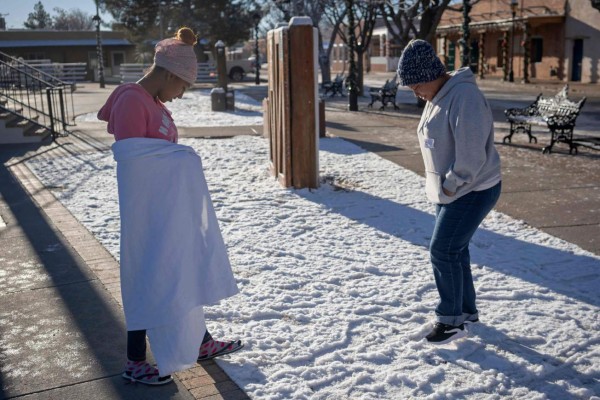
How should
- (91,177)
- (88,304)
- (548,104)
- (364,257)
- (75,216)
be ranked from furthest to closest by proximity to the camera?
(548,104)
(91,177)
(75,216)
(364,257)
(88,304)

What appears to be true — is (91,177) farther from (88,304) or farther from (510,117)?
(510,117)

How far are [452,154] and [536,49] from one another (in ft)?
131

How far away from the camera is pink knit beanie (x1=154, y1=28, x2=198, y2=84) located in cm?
336

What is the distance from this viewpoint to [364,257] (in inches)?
231

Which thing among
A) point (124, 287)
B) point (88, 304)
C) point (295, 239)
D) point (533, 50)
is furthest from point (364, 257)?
point (533, 50)

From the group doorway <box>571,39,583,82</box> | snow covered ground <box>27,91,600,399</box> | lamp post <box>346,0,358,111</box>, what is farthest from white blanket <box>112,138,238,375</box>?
doorway <box>571,39,583,82</box>

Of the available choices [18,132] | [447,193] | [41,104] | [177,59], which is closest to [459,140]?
[447,193]

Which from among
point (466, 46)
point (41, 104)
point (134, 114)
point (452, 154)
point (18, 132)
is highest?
point (466, 46)

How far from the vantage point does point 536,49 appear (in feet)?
132

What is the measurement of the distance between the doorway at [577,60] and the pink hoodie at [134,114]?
37.4 m

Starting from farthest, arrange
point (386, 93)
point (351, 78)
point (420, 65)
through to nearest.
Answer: point (386, 93) < point (351, 78) < point (420, 65)

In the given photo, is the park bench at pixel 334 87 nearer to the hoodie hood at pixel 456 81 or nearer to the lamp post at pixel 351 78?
the lamp post at pixel 351 78

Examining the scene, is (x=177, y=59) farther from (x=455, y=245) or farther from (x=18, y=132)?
(x=18, y=132)

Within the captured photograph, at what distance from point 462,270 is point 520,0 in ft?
130
